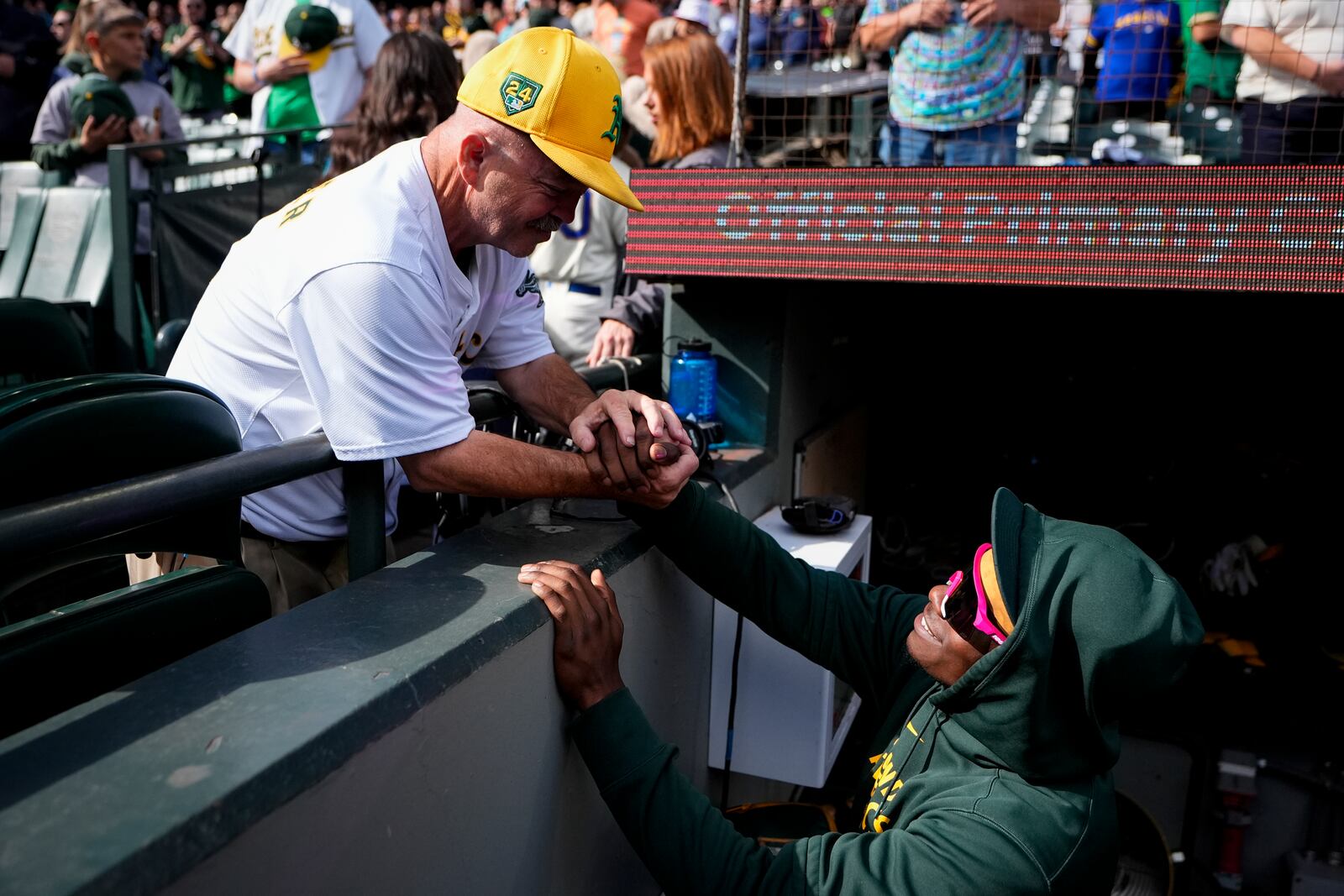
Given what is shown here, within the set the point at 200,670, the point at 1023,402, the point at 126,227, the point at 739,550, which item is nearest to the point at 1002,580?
the point at 739,550

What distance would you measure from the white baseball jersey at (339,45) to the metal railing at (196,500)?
14.2 feet

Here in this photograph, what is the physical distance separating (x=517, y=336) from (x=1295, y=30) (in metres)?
3.14

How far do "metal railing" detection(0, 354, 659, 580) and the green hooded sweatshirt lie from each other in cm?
53

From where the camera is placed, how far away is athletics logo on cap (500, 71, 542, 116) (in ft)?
6.60

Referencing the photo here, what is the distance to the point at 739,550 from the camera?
2.38 metres

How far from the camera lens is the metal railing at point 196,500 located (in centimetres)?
120

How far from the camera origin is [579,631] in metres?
1.87

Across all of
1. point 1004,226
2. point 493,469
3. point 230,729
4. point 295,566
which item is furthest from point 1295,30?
point 230,729

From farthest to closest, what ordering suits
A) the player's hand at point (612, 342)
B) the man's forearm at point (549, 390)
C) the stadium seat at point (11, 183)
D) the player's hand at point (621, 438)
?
the stadium seat at point (11, 183)
the player's hand at point (612, 342)
the man's forearm at point (549, 390)
the player's hand at point (621, 438)

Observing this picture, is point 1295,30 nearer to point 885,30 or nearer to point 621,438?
point 885,30

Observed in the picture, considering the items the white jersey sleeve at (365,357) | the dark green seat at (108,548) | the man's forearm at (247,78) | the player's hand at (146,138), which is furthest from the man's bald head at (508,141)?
the man's forearm at (247,78)

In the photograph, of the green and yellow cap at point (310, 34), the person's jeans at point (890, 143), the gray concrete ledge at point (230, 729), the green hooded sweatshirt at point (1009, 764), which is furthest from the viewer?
the green and yellow cap at point (310, 34)

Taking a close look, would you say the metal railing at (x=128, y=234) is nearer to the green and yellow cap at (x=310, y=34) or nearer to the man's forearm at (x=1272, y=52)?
the green and yellow cap at (x=310, y=34)

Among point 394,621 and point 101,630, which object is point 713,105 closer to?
point 394,621
